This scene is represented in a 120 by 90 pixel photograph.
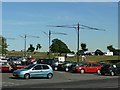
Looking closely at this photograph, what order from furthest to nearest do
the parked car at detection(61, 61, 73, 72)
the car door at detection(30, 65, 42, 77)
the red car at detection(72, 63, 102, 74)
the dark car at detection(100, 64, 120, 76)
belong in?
the parked car at detection(61, 61, 73, 72) → the red car at detection(72, 63, 102, 74) → the dark car at detection(100, 64, 120, 76) → the car door at detection(30, 65, 42, 77)

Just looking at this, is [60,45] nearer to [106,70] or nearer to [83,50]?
[83,50]

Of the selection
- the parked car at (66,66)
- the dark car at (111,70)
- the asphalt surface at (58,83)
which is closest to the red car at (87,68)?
the parked car at (66,66)

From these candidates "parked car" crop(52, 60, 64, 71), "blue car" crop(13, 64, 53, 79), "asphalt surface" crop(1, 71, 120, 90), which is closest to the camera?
"asphalt surface" crop(1, 71, 120, 90)

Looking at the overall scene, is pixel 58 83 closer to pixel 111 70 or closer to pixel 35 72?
pixel 35 72

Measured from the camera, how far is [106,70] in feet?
139

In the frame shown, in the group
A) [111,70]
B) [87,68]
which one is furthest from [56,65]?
[111,70]

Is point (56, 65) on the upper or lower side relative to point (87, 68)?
upper

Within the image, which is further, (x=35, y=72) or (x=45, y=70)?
(x=45, y=70)

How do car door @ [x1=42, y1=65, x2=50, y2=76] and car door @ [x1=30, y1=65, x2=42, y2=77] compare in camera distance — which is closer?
car door @ [x1=30, y1=65, x2=42, y2=77]

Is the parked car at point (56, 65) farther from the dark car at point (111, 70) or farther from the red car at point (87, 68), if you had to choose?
the dark car at point (111, 70)

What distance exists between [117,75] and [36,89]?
21556 mm

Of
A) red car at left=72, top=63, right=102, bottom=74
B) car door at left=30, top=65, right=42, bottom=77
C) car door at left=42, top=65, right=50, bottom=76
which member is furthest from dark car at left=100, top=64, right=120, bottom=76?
car door at left=30, top=65, right=42, bottom=77

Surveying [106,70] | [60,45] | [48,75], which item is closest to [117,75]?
[106,70]

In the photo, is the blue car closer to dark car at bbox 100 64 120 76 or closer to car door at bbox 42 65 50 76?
car door at bbox 42 65 50 76
